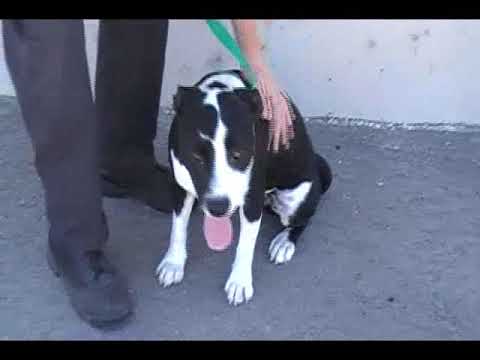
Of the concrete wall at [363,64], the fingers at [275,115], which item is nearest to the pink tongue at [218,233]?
the fingers at [275,115]

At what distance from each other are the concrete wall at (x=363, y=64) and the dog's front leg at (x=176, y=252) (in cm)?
109

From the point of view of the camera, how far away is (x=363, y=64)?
165 inches

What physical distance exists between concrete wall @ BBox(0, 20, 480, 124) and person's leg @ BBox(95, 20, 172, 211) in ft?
2.06

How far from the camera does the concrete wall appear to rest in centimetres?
408

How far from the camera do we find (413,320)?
3.31m

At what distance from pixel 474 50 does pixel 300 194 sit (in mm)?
1358

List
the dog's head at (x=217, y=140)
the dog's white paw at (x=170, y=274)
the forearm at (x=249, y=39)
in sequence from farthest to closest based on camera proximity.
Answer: the dog's white paw at (x=170, y=274) → the forearm at (x=249, y=39) → the dog's head at (x=217, y=140)

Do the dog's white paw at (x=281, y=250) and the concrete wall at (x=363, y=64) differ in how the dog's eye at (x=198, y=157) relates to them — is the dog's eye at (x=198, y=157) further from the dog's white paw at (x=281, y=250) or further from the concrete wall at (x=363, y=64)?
the concrete wall at (x=363, y=64)

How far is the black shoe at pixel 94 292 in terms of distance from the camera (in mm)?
3172

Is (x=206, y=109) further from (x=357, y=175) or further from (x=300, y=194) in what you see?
(x=357, y=175)

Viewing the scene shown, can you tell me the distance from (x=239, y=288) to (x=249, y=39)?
1000 millimetres

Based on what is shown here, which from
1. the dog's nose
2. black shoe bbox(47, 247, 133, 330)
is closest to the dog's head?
the dog's nose

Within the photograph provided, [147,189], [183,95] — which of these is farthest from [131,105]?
[183,95]

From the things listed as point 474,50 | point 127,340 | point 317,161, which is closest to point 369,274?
point 317,161
